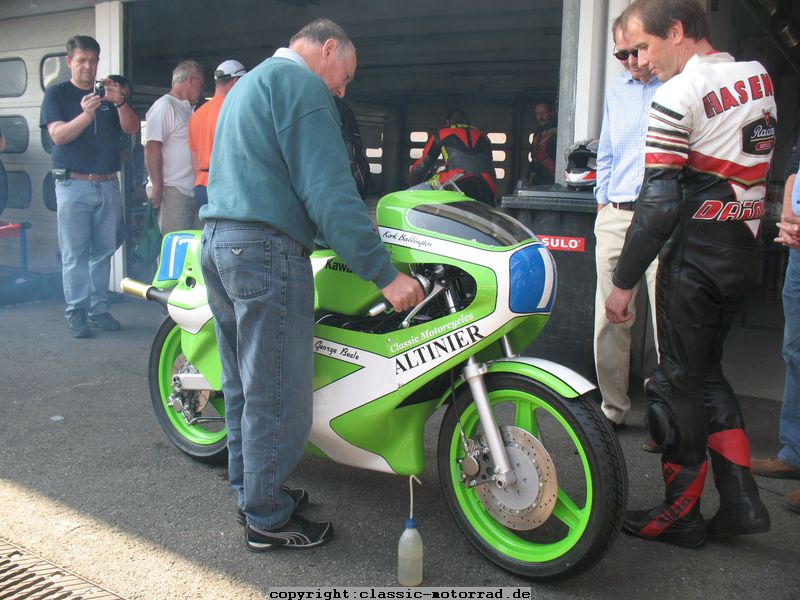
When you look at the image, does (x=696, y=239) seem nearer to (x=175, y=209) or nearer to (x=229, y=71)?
(x=229, y=71)

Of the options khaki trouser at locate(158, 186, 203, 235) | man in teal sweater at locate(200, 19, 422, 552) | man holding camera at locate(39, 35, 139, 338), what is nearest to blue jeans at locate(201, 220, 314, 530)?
man in teal sweater at locate(200, 19, 422, 552)

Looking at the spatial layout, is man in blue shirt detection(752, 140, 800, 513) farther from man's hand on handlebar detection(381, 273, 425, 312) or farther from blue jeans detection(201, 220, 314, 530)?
blue jeans detection(201, 220, 314, 530)

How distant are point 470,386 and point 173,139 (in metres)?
4.67

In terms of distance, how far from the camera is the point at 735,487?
3080mm

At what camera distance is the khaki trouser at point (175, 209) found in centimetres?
682

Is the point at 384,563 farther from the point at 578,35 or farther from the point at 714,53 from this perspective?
the point at 578,35

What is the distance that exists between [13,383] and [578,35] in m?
4.09

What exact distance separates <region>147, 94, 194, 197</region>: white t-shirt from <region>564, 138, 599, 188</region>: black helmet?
3.35m

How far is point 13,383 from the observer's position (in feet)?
16.9

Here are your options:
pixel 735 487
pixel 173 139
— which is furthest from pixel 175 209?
pixel 735 487

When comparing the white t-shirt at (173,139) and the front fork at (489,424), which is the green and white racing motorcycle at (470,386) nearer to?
the front fork at (489,424)

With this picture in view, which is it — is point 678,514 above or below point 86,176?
below

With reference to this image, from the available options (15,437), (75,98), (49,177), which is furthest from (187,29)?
(15,437)

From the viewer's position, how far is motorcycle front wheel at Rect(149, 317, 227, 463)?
3.80 metres
